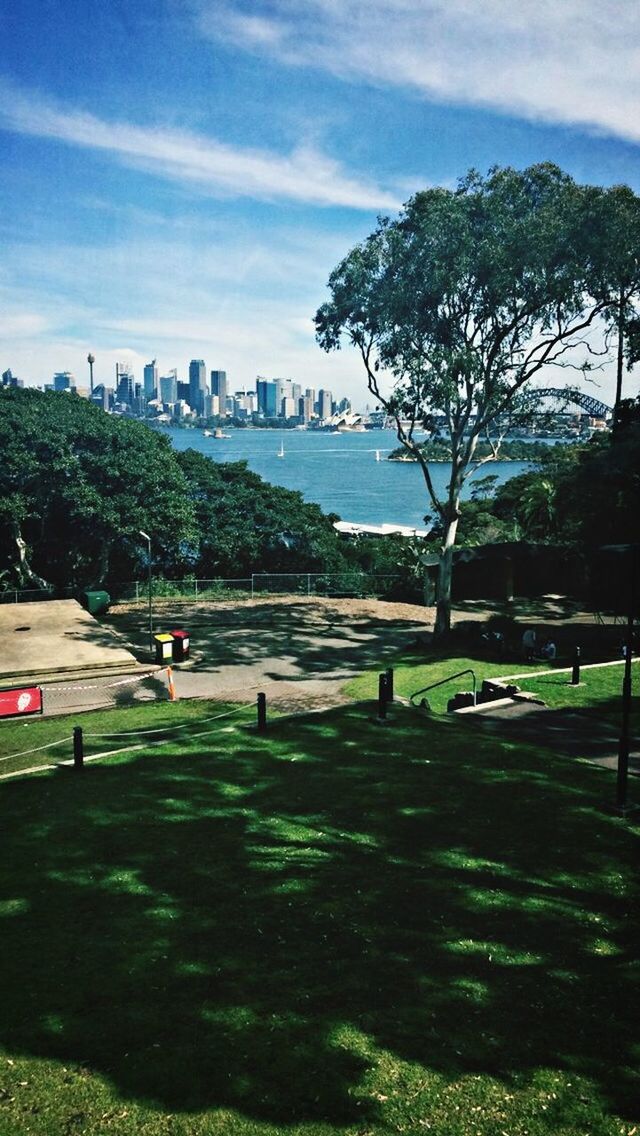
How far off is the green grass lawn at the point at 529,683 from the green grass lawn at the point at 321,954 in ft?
18.4

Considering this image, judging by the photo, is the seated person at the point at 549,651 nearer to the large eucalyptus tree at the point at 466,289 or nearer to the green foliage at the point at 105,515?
the large eucalyptus tree at the point at 466,289

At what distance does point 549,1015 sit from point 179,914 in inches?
174

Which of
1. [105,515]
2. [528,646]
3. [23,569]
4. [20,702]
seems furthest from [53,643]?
[528,646]

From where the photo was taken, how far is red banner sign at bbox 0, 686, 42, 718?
19.5 m

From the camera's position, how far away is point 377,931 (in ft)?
29.2

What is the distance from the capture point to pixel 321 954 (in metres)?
8.45

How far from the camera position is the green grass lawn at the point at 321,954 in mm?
6336

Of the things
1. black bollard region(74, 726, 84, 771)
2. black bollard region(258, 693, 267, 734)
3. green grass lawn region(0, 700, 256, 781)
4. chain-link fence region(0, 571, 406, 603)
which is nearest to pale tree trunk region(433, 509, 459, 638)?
chain-link fence region(0, 571, 406, 603)

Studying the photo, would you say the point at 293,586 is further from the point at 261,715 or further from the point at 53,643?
the point at 261,715

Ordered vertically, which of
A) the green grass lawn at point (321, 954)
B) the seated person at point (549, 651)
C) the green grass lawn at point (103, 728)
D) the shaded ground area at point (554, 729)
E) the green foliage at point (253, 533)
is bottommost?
the green grass lawn at point (103, 728)

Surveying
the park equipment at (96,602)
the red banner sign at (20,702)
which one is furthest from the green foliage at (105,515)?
the red banner sign at (20,702)

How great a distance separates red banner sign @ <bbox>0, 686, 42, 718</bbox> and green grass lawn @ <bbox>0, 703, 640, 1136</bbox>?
224 inches

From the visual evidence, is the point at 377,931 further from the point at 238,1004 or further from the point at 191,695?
the point at 191,695

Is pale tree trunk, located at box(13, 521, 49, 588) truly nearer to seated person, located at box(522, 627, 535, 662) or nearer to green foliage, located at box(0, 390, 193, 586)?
green foliage, located at box(0, 390, 193, 586)
